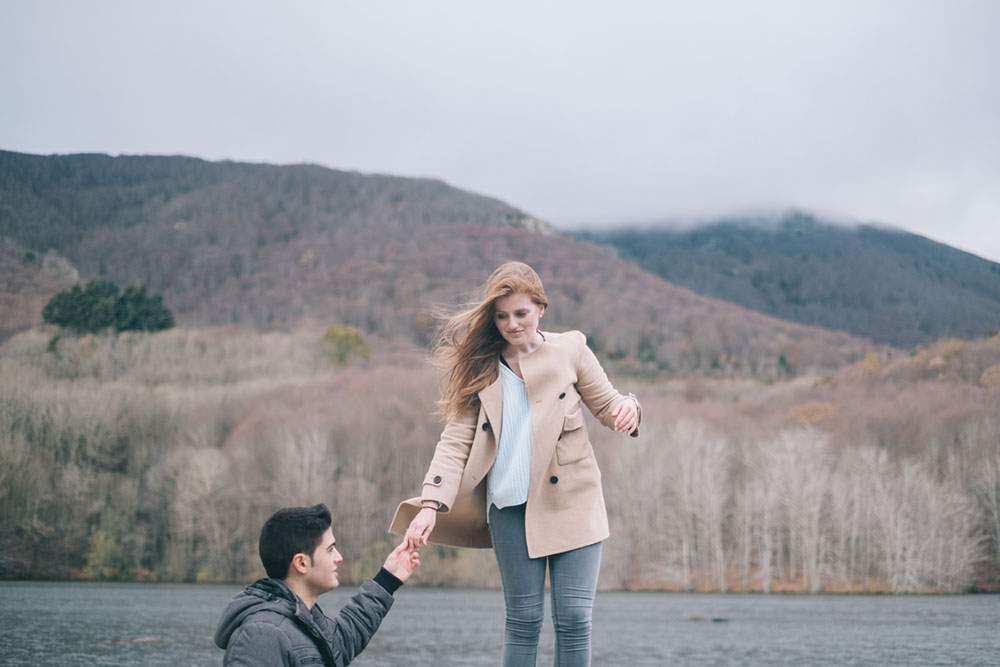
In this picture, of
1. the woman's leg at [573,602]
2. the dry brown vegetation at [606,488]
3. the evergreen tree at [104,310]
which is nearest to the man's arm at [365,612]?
the woman's leg at [573,602]

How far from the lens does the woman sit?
4.58m

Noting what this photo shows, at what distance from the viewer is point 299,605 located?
3.96m

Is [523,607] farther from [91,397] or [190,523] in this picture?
[91,397]

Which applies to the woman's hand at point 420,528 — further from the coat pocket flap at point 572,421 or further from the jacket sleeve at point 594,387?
the jacket sleeve at point 594,387

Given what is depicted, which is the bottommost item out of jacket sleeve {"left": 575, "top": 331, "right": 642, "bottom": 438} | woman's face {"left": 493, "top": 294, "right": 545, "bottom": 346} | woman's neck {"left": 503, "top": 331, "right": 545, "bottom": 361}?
jacket sleeve {"left": 575, "top": 331, "right": 642, "bottom": 438}

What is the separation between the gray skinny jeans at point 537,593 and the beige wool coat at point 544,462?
3.5 inches

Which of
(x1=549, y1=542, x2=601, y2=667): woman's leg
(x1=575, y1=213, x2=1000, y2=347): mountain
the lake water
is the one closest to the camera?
(x1=549, y1=542, x2=601, y2=667): woman's leg

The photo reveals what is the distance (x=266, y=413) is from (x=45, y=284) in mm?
26599

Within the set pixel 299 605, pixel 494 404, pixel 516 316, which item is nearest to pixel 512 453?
pixel 494 404

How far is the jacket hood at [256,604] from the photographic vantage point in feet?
12.7

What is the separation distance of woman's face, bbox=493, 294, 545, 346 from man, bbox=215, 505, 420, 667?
3.44 feet

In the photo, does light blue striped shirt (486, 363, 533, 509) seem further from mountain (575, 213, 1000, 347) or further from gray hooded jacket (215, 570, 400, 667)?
mountain (575, 213, 1000, 347)

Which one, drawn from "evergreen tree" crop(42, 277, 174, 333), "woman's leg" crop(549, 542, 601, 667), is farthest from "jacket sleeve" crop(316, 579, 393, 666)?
"evergreen tree" crop(42, 277, 174, 333)

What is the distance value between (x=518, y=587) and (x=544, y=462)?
1.79 feet
